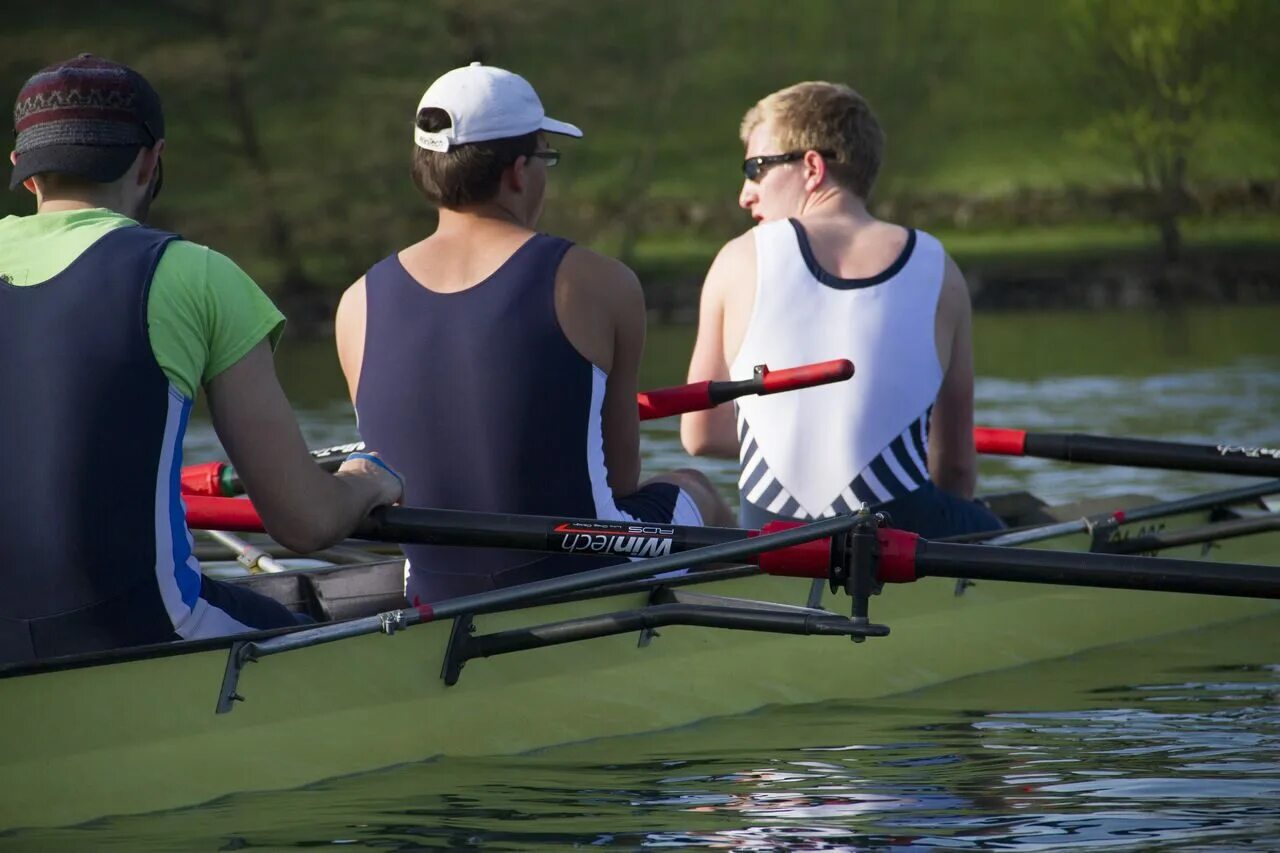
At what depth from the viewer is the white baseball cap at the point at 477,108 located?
5051 mm

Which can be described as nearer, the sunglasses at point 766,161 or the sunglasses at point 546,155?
the sunglasses at point 546,155

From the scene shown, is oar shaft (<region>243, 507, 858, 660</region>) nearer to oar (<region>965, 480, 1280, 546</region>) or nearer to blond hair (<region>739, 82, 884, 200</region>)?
oar (<region>965, 480, 1280, 546</region>)

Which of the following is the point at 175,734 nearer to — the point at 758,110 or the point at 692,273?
the point at 758,110

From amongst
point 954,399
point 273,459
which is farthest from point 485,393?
point 954,399

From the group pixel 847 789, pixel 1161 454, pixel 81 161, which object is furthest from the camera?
pixel 1161 454

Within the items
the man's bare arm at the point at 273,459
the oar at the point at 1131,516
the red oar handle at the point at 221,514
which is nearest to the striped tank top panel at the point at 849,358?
the oar at the point at 1131,516

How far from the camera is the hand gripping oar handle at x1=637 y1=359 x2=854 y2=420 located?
223 inches

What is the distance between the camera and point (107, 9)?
155 feet

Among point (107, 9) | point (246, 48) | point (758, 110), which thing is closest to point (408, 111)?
point (246, 48)

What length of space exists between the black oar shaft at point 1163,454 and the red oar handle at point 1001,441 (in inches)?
9.2

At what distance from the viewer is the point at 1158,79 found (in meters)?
48.1

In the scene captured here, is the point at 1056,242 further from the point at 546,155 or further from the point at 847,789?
the point at 847,789

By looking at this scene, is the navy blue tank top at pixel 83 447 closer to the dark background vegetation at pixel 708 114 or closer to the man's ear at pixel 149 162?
the man's ear at pixel 149 162

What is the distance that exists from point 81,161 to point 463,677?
1.66 m
